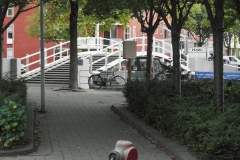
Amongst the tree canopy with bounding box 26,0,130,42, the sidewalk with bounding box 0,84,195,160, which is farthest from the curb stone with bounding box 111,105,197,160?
the tree canopy with bounding box 26,0,130,42

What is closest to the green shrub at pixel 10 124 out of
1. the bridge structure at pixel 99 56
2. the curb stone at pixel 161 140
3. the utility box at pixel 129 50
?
the curb stone at pixel 161 140

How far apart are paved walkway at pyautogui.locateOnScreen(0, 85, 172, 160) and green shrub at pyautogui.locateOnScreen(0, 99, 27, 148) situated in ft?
1.23

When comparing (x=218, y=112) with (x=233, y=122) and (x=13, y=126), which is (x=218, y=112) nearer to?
(x=233, y=122)

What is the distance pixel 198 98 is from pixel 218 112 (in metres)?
2.42

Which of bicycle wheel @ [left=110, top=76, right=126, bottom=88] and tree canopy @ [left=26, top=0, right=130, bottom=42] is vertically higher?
tree canopy @ [left=26, top=0, right=130, bottom=42]

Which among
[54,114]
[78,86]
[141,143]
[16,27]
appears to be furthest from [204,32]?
[141,143]

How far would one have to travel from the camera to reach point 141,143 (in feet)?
33.4

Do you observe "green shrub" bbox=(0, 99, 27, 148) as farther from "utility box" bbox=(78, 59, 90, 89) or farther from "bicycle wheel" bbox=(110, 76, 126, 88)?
"bicycle wheel" bbox=(110, 76, 126, 88)

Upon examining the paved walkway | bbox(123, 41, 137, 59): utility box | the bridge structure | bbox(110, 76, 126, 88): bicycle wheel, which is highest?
the bridge structure

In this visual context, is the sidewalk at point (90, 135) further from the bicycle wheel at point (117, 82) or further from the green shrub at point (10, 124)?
the bicycle wheel at point (117, 82)

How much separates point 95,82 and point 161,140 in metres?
17.6

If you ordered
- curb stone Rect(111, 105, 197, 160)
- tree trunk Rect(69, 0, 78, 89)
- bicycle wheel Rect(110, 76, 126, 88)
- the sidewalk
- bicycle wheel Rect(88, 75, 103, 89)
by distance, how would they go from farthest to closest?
bicycle wheel Rect(110, 76, 126, 88) < bicycle wheel Rect(88, 75, 103, 89) < tree trunk Rect(69, 0, 78, 89) < the sidewalk < curb stone Rect(111, 105, 197, 160)

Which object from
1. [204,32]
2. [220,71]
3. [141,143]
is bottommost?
[141,143]

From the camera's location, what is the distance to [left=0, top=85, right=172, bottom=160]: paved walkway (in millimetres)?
8938
